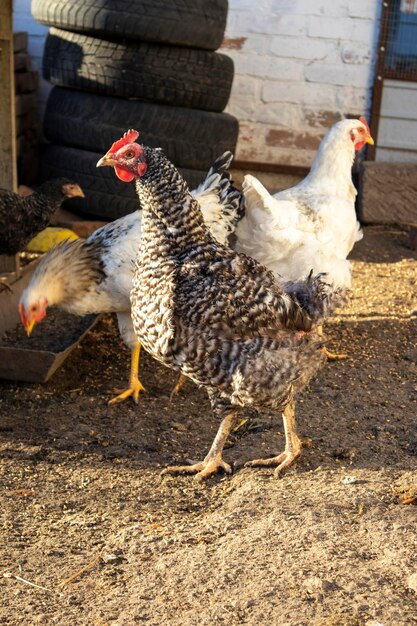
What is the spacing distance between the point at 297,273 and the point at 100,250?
3.63 ft

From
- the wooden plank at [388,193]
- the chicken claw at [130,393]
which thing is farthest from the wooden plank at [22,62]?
the chicken claw at [130,393]

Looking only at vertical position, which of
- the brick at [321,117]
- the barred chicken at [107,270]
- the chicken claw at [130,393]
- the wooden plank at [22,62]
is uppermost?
the wooden plank at [22,62]

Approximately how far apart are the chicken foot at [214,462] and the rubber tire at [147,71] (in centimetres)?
352

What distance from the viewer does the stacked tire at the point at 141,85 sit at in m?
6.60

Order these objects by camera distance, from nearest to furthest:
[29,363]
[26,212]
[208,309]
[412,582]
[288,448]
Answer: [412,582], [208,309], [288,448], [29,363], [26,212]

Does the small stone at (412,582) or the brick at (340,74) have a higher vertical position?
the brick at (340,74)

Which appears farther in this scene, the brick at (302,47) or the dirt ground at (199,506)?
the brick at (302,47)

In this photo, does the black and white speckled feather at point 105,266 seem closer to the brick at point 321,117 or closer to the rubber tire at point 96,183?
the rubber tire at point 96,183

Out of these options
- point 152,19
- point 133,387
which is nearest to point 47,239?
point 152,19

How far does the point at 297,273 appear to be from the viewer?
194 inches

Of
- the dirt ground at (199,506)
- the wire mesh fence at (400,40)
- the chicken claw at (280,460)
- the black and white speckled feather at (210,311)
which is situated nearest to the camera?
the dirt ground at (199,506)

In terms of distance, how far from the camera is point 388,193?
26.3 feet

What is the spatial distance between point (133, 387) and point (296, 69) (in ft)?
14.0

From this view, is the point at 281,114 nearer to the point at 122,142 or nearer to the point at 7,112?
the point at 7,112
